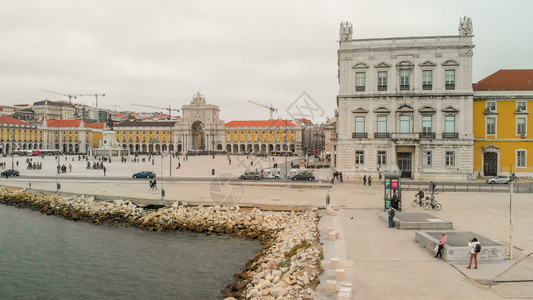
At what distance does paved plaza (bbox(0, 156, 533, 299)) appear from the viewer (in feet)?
39.6

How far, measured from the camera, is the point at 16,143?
143625mm

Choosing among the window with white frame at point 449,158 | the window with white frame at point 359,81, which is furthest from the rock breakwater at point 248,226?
the window with white frame at point 449,158

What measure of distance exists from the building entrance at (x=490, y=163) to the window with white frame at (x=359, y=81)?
17.1 meters

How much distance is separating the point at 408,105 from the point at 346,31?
36.9 feet

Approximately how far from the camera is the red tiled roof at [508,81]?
45.9m

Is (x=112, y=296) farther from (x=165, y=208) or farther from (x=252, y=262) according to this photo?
(x=165, y=208)

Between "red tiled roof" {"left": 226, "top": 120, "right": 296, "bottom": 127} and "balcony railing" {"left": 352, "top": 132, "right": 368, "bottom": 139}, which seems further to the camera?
"red tiled roof" {"left": 226, "top": 120, "right": 296, "bottom": 127}

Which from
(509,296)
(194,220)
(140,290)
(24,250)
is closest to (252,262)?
(140,290)

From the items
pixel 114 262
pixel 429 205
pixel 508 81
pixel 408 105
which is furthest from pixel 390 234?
pixel 508 81

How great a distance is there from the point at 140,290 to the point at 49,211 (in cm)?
2035

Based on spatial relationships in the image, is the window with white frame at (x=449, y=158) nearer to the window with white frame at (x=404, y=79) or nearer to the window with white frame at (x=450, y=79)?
the window with white frame at (x=450, y=79)

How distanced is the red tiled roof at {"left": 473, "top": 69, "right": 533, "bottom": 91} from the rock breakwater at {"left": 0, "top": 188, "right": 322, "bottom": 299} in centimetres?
3411

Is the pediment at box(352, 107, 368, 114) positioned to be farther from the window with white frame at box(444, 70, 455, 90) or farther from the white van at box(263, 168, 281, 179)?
the white van at box(263, 168, 281, 179)

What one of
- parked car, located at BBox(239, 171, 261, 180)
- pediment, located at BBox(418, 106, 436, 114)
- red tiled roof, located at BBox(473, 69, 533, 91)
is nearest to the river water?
parked car, located at BBox(239, 171, 261, 180)
